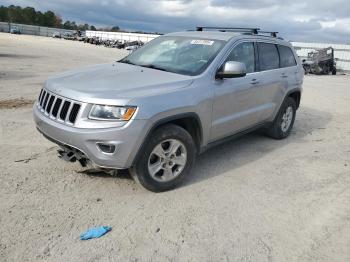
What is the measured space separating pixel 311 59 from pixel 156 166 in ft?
91.5

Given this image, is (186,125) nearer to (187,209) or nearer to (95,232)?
(187,209)

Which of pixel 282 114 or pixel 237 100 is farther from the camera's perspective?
pixel 282 114

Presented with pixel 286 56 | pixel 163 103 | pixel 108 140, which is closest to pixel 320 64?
pixel 286 56

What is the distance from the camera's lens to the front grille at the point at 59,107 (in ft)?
12.8

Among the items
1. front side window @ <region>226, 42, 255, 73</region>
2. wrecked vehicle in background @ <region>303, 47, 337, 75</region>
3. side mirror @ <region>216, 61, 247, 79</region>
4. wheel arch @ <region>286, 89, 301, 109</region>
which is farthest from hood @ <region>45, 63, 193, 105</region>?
wrecked vehicle in background @ <region>303, 47, 337, 75</region>

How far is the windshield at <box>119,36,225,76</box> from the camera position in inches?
190

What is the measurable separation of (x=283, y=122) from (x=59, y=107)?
14.3 ft

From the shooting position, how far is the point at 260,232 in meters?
3.75

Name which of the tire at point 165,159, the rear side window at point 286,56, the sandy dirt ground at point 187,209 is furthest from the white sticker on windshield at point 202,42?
the rear side window at point 286,56

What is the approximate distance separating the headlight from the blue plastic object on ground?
1078 millimetres

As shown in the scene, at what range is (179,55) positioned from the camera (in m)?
5.16

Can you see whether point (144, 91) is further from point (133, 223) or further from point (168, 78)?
point (133, 223)

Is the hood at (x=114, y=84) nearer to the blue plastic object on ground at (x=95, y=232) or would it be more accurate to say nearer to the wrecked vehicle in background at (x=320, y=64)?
the blue plastic object on ground at (x=95, y=232)

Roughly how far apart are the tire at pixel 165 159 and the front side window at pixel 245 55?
1.38 meters
